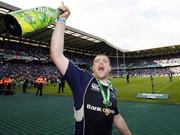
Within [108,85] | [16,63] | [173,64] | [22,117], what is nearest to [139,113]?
[22,117]

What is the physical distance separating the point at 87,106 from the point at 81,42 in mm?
61207

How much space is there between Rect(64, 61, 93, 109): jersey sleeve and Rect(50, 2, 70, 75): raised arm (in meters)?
0.07

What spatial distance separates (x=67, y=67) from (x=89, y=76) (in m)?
0.31

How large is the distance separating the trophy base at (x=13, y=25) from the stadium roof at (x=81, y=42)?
31.5 m

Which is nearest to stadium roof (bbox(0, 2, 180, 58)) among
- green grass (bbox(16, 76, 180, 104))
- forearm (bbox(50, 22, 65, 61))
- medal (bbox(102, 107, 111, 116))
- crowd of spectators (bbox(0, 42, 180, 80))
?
crowd of spectators (bbox(0, 42, 180, 80))

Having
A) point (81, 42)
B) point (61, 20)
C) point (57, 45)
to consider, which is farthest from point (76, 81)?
point (81, 42)

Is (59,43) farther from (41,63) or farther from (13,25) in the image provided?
(41,63)

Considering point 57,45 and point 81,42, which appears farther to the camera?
point 81,42

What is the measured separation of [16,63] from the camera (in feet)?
183

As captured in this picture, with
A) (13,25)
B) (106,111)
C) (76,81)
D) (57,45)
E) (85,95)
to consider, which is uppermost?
(13,25)

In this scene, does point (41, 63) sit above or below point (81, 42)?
below

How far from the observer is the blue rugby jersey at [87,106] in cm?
280

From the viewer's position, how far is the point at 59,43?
2771 millimetres

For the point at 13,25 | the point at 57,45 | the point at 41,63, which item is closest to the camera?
the point at 13,25
